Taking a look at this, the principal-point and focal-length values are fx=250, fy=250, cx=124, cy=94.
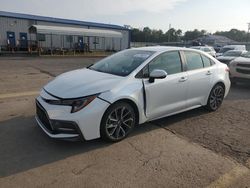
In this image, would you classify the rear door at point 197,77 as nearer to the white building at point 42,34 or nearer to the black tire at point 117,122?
the black tire at point 117,122

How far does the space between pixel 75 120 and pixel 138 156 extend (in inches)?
43.1

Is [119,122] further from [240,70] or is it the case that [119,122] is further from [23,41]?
[23,41]

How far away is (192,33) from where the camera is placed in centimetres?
11975

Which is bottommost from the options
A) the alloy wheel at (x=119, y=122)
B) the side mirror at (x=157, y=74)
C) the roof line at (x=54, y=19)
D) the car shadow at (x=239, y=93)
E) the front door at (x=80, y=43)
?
the car shadow at (x=239, y=93)

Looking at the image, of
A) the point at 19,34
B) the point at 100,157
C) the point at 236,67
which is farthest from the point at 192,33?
the point at 100,157

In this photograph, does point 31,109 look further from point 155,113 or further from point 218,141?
point 218,141

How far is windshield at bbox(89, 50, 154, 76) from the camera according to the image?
4.62 m

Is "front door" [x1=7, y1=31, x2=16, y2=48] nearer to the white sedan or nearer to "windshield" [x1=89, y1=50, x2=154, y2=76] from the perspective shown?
"windshield" [x1=89, y1=50, x2=154, y2=76]

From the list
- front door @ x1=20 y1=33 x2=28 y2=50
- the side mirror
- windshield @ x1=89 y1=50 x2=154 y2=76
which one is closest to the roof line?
front door @ x1=20 y1=33 x2=28 y2=50

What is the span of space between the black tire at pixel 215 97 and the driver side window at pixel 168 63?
1402 millimetres

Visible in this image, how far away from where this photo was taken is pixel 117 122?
13.7 feet

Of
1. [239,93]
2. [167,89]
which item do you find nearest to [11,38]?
[239,93]

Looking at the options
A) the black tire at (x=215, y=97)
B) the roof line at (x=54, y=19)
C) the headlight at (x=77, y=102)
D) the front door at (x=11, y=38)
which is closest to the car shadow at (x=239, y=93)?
the black tire at (x=215, y=97)

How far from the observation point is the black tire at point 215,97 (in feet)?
19.8
